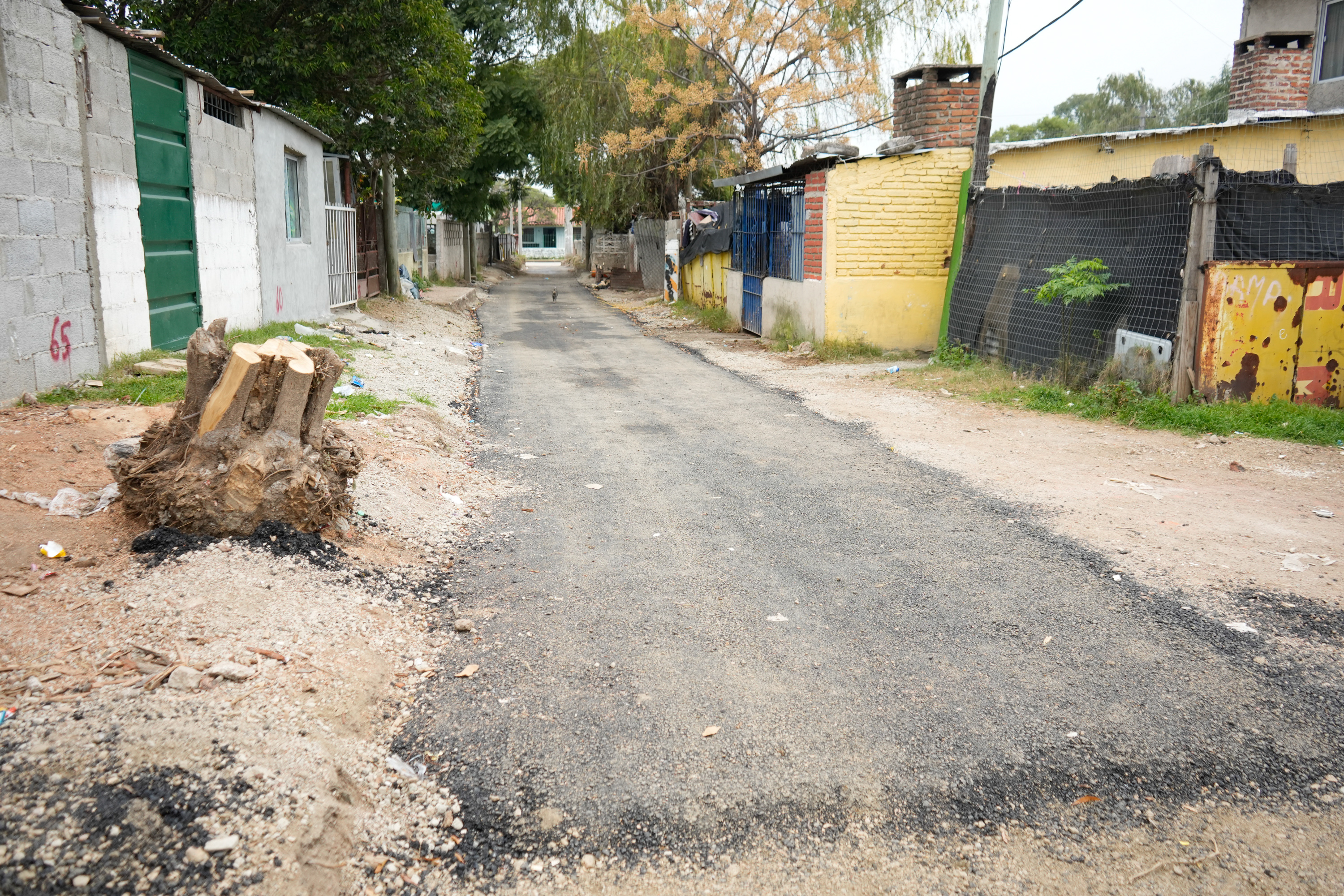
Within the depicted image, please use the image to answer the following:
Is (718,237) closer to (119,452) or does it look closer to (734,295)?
(734,295)

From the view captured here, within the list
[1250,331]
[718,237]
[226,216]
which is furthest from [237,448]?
[718,237]

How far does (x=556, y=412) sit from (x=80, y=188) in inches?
165

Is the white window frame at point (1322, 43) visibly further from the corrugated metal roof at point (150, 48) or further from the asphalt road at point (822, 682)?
the corrugated metal roof at point (150, 48)

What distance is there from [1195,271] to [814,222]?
5977 millimetres

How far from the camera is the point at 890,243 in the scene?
12.5 meters

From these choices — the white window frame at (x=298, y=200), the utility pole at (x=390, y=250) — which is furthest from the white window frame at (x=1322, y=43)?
the utility pole at (x=390, y=250)

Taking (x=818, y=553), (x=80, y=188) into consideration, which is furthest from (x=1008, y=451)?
(x=80, y=188)

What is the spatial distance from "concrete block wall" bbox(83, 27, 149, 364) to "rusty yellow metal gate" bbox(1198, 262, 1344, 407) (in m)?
9.05

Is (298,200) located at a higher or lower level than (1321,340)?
higher

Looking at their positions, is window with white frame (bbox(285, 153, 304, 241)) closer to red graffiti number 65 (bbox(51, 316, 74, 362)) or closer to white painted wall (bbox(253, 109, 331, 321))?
white painted wall (bbox(253, 109, 331, 321))

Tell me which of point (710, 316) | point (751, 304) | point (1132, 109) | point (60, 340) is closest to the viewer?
point (60, 340)

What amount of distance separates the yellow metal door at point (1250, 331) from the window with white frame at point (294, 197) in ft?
36.9

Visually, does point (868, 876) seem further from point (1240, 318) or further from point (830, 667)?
point (1240, 318)

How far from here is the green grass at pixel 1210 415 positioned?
23.9 ft
